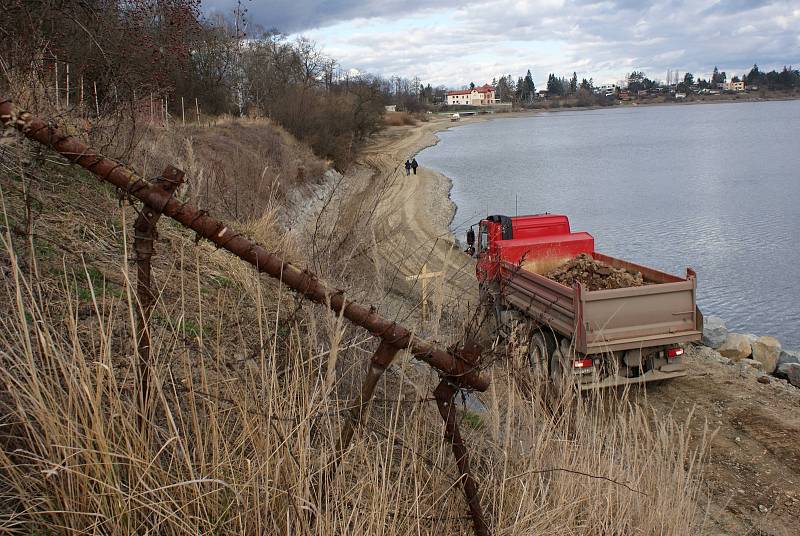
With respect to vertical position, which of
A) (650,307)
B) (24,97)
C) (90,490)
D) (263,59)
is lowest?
(650,307)

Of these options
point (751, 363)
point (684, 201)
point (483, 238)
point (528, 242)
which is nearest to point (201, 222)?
point (528, 242)

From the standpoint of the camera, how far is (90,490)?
248cm

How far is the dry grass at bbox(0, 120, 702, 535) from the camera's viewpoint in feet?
8.11

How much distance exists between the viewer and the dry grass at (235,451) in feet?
8.11

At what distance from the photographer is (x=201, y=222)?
2523mm

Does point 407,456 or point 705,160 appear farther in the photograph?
point 705,160

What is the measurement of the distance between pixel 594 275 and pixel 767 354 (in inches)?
192

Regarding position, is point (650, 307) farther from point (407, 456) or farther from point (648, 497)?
point (407, 456)

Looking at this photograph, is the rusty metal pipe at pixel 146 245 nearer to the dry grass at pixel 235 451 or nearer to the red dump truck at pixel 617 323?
the dry grass at pixel 235 451

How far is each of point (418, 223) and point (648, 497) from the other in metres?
27.0

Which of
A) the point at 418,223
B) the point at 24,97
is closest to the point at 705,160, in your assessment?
the point at 418,223

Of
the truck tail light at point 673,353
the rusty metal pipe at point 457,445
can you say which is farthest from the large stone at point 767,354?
the rusty metal pipe at point 457,445

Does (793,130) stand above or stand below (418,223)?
above

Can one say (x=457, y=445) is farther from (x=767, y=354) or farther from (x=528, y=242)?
(x=767, y=354)
